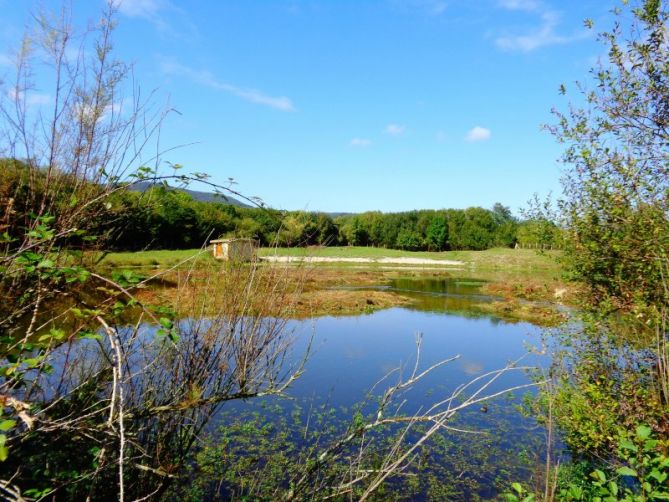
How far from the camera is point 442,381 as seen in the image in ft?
34.8

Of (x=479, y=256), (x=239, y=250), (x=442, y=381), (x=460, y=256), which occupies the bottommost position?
(x=442, y=381)

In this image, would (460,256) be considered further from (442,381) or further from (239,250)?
(239,250)

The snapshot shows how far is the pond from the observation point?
6496mm

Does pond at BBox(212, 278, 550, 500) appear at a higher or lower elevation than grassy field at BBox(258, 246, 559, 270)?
lower

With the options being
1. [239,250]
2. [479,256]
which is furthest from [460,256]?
[239,250]

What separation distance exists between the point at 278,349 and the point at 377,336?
11730 millimetres

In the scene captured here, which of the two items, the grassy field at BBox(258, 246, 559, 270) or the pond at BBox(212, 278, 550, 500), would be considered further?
the grassy field at BBox(258, 246, 559, 270)

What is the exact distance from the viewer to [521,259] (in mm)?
50531

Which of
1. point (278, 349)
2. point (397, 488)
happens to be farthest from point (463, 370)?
point (278, 349)

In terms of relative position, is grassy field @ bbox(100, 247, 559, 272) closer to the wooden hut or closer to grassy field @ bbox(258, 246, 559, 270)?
grassy field @ bbox(258, 246, 559, 270)

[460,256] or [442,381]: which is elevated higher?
[460,256]

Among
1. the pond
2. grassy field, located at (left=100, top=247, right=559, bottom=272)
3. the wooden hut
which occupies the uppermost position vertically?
the wooden hut

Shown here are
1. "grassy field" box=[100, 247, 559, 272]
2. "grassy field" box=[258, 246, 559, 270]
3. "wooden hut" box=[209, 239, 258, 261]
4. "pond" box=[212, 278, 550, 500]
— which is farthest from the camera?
"grassy field" box=[258, 246, 559, 270]

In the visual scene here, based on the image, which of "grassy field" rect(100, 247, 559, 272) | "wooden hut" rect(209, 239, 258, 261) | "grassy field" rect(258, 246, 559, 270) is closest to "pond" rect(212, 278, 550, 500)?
"wooden hut" rect(209, 239, 258, 261)
